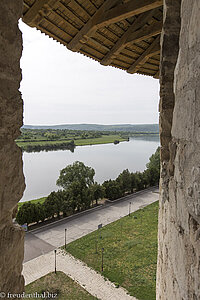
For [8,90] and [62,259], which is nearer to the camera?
[8,90]

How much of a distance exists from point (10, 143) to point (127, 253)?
1107cm

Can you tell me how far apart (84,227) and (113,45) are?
12789 millimetres

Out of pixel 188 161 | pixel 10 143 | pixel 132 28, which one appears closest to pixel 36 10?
pixel 132 28

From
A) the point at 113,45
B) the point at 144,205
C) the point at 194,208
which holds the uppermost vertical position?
the point at 113,45

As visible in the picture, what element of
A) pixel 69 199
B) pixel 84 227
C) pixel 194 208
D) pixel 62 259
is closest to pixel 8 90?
pixel 194 208

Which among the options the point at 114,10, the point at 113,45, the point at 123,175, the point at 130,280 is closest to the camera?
the point at 114,10

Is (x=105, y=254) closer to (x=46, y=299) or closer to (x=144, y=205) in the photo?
(x=46, y=299)

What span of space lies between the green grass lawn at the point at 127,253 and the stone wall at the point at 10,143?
26.5 ft

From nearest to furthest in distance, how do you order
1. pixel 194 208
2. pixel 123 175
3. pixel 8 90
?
pixel 194 208 → pixel 8 90 → pixel 123 175

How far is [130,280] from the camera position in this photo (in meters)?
8.76

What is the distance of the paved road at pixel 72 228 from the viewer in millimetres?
11648

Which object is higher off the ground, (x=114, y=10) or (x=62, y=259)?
(x=114, y=10)

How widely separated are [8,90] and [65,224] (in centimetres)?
1443

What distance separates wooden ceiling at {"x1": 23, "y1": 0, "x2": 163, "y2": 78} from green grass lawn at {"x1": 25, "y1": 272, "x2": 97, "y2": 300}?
25.2ft
